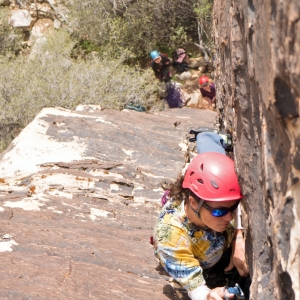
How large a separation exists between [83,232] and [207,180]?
1678 mm

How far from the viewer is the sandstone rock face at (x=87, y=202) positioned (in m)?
3.07

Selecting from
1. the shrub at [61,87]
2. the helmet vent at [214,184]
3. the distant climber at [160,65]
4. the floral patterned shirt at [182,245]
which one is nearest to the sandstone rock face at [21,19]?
the shrub at [61,87]

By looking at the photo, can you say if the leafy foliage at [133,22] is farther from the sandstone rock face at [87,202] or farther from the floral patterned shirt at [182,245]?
the floral patterned shirt at [182,245]

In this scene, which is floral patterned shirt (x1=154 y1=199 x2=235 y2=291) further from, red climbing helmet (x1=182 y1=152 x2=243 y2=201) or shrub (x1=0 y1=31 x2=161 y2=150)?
shrub (x1=0 y1=31 x2=161 y2=150)

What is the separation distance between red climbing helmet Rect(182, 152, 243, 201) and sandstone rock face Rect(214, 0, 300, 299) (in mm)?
104

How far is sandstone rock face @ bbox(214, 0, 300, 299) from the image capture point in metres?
1.40

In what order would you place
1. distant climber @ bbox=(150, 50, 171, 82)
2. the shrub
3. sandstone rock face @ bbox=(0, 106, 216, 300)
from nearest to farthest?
sandstone rock face @ bbox=(0, 106, 216, 300) < the shrub < distant climber @ bbox=(150, 50, 171, 82)

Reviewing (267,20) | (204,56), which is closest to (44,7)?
(204,56)

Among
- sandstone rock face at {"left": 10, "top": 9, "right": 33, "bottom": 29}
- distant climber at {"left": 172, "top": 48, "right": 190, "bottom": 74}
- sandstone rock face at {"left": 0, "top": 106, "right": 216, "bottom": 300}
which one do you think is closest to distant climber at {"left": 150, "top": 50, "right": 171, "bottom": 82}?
distant climber at {"left": 172, "top": 48, "right": 190, "bottom": 74}

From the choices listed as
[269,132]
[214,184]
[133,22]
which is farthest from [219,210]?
[133,22]

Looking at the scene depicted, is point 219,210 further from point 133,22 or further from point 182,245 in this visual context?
point 133,22

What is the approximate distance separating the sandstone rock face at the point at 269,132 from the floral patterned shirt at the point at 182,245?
39 centimetres

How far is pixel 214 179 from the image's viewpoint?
246cm

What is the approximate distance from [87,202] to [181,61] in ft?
39.4
